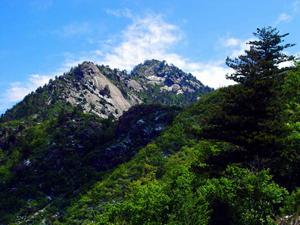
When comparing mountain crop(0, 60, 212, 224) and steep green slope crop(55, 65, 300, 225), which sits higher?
mountain crop(0, 60, 212, 224)

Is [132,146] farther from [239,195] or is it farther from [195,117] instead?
[239,195]

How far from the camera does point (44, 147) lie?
17600 centimetres

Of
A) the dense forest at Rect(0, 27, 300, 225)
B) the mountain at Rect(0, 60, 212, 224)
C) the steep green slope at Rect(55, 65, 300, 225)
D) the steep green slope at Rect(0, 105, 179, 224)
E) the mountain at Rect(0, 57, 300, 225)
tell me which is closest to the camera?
the steep green slope at Rect(55, 65, 300, 225)

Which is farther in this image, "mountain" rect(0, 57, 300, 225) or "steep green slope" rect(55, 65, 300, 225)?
"mountain" rect(0, 57, 300, 225)

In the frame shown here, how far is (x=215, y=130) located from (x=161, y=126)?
107 meters

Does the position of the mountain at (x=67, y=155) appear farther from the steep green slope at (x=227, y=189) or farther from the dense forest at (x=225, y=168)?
the steep green slope at (x=227, y=189)

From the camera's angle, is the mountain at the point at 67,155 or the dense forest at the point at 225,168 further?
the mountain at the point at 67,155

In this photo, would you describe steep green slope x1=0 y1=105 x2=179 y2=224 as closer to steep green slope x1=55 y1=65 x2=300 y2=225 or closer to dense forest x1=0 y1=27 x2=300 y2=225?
dense forest x1=0 y1=27 x2=300 y2=225

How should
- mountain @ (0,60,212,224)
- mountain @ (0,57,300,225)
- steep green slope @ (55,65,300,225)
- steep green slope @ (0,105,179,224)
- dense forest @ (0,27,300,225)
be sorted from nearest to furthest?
steep green slope @ (55,65,300,225) → dense forest @ (0,27,300,225) → mountain @ (0,57,300,225) → mountain @ (0,60,212,224) → steep green slope @ (0,105,179,224)

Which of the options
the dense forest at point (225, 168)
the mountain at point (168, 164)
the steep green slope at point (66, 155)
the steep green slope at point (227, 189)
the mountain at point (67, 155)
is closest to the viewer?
the steep green slope at point (227, 189)

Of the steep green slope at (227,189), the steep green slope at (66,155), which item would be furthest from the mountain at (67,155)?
the steep green slope at (227,189)

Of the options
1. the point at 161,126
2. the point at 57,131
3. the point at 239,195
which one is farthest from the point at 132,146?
the point at 239,195

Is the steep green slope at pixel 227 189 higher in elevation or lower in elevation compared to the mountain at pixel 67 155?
lower

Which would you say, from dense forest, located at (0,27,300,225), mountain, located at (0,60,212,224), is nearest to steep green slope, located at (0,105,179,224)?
mountain, located at (0,60,212,224)
